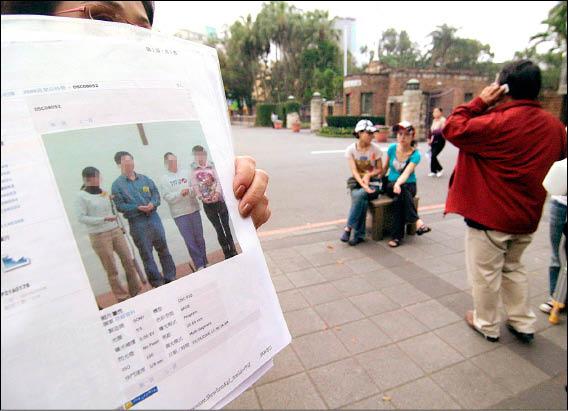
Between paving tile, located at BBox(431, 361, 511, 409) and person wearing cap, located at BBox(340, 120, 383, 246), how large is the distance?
6.96 feet

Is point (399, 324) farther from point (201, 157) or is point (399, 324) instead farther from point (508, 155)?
point (201, 157)

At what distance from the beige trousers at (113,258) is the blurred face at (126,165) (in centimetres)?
10

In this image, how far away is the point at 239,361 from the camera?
660mm

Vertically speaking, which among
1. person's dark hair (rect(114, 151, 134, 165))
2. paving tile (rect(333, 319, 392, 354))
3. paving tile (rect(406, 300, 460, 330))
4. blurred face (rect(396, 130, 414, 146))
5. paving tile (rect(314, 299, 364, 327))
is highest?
person's dark hair (rect(114, 151, 134, 165))

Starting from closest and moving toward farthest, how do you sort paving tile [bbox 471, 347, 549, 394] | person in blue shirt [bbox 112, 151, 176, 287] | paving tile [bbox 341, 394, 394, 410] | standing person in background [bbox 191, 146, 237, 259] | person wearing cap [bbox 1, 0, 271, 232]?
person in blue shirt [bbox 112, 151, 176, 287] < standing person in background [bbox 191, 146, 237, 259] < person wearing cap [bbox 1, 0, 271, 232] < paving tile [bbox 341, 394, 394, 410] < paving tile [bbox 471, 347, 549, 394]

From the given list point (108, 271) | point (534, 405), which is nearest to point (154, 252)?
point (108, 271)

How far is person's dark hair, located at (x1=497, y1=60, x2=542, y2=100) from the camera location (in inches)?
82.4

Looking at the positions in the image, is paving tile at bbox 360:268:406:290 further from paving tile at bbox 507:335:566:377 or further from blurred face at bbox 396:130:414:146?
blurred face at bbox 396:130:414:146

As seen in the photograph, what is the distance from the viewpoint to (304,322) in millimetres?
2613

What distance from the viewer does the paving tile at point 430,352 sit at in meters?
2.16

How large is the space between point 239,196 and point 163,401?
1.34 feet

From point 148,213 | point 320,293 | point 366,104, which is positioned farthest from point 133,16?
point 366,104

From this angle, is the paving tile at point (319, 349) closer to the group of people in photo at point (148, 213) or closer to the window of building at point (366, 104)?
Result: the group of people in photo at point (148, 213)

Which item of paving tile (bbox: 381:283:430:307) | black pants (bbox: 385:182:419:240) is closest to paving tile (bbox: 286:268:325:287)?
paving tile (bbox: 381:283:430:307)
